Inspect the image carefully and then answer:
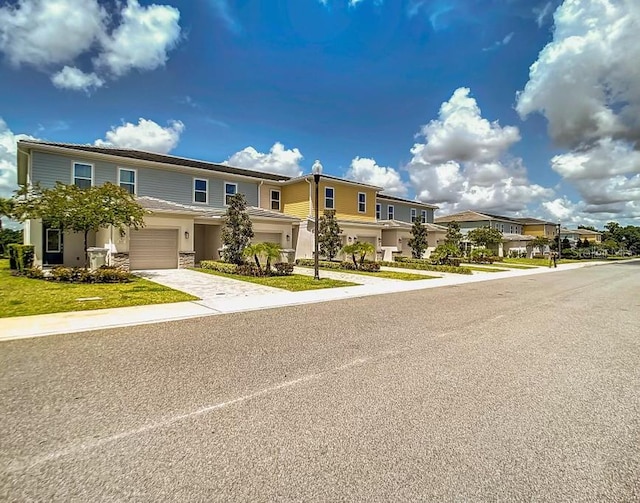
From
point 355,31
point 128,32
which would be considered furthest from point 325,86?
point 128,32

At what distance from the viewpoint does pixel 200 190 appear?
2320 cm

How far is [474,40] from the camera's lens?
55.0ft

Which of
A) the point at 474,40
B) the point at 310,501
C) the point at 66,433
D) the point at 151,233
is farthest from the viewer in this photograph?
the point at 151,233

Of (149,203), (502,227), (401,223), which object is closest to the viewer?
(149,203)

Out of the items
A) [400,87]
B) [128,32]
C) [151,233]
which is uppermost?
[400,87]

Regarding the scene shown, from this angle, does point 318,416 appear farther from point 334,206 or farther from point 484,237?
point 484,237

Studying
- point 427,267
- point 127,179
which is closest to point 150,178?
point 127,179

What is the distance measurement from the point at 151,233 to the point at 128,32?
9676mm

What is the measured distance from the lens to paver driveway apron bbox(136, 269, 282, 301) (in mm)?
11454

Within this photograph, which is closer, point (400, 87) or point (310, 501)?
point (310, 501)

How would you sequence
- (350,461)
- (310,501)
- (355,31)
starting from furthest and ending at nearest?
(355,31), (350,461), (310,501)

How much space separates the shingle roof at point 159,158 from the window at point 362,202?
6.58 meters

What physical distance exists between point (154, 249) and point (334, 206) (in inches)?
533

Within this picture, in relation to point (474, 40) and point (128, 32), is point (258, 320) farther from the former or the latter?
point (474, 40)
